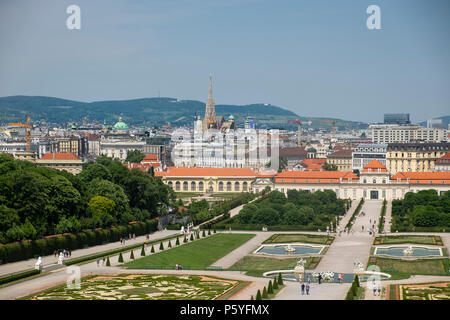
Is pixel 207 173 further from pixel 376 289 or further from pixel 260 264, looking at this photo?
pixel 376 289

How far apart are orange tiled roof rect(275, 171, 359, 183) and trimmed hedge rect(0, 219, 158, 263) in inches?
1794

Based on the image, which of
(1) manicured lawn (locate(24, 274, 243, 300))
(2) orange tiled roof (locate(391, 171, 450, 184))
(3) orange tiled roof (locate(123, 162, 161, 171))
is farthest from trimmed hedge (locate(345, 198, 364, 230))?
(3) orange tiled roof (locate(123, 162, 161, 171))

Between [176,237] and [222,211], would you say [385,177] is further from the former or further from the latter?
[176,237]

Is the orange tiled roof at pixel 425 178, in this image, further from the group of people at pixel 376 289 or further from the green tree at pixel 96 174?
the group of people at pixel 376 289

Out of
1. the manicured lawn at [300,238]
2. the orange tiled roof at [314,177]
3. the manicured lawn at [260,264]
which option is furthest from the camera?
the orange tiled roof at [314,177]

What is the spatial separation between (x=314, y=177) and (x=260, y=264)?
199 ft

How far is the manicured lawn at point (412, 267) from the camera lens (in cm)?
4912

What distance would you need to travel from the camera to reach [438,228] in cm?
7288

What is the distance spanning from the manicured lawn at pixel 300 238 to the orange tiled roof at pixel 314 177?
42.2 metres

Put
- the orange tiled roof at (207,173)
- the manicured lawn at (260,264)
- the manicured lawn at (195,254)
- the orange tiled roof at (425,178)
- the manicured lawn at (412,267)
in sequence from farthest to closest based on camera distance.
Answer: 1. the orange tiled roof at (207,173)
2. the orange tiled roof at (425,178)
3. the manicured lawn at (195,254)
4. the manicured lawn at (260,264)
5. the manicured lawn at (412,267)

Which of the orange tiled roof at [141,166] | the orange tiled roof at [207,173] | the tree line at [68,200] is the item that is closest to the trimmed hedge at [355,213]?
the tree line at [68,200]

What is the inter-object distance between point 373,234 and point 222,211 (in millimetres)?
22057

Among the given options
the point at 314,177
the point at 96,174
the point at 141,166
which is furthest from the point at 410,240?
the point at 141,166

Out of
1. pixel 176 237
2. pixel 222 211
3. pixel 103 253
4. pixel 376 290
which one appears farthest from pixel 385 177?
pixel 376 290
